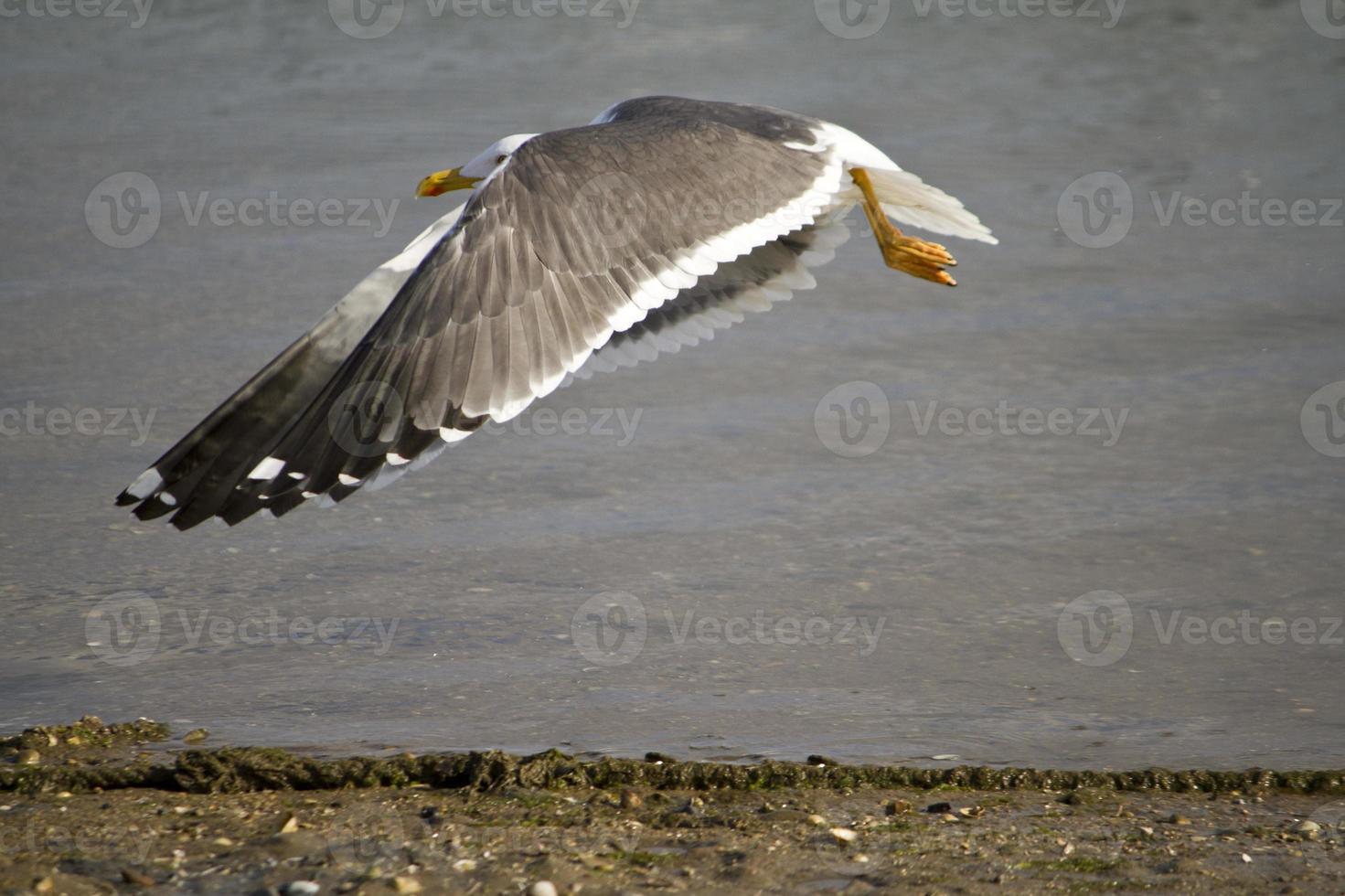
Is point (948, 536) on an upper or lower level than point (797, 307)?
lower

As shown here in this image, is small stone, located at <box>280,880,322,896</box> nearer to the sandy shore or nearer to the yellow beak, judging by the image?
the sandy shore

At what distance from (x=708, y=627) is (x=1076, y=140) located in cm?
543

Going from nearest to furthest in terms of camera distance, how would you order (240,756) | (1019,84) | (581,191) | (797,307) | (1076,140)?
1. (240,756)
2. (581,191)
3. (797,307)
4. (1076,140)
5. (1019,84)

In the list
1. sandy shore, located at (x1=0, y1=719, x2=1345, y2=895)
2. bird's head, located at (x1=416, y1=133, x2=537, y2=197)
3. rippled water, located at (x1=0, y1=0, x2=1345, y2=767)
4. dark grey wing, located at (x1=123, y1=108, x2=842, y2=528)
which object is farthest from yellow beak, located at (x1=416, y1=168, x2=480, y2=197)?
sandy shore, located at (x1=0, y1=719, x2=1345, y2=895)

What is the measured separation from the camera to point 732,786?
3.66 m

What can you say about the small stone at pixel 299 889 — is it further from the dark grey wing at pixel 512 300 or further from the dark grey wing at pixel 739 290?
the dark grey wing at pixel 739 290

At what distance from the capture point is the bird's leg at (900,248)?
4.76 meters

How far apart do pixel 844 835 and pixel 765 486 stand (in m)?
2.14

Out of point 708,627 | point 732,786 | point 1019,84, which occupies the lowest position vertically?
point 732,786

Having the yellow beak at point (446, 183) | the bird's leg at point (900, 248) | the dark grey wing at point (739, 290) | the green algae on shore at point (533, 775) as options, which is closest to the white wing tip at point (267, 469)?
the green algae on shore at point (533, 775)

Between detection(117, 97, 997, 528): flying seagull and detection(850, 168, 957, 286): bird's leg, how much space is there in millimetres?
244

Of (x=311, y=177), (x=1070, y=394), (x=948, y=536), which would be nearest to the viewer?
(x=948, y=536)

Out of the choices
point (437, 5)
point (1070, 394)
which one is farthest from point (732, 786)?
point (437, 5)

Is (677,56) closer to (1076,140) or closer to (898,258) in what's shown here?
(1076,140)
